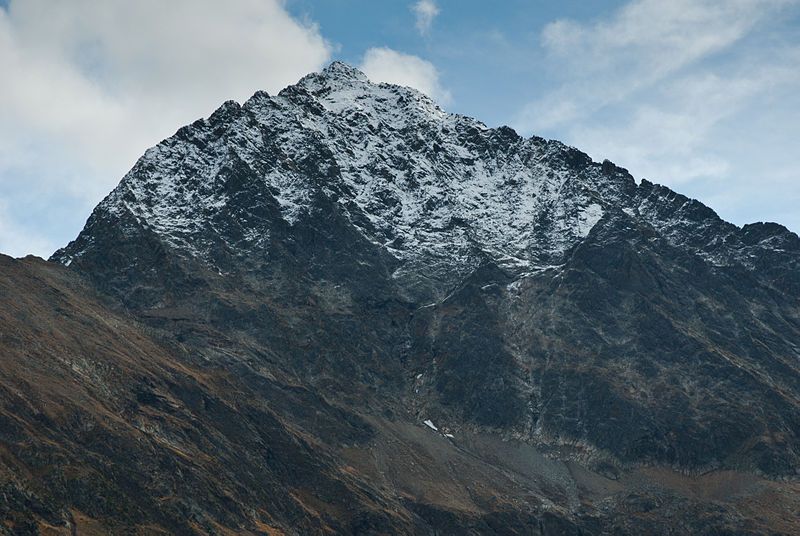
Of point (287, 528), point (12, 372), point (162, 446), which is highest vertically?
point (12, 372)

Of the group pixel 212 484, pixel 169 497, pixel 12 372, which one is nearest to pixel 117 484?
pixel 169 497

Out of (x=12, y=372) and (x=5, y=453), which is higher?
(x=12, y=372)

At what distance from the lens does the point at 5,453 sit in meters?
169

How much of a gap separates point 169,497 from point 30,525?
3279 cm

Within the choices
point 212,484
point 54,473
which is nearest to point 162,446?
point 212,484

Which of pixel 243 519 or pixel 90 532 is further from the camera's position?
pixel 243 519

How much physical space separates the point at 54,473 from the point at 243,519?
130 ft

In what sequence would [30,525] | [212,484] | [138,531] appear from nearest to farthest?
[30,525]
[138,531]
[212,484]

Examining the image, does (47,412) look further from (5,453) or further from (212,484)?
(212,484)

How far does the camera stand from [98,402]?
199375 millimetres

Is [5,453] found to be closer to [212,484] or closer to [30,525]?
[30,525]

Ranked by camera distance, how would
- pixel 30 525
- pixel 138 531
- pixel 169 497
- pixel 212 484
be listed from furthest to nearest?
pixel 212 484 < pixel 169 497 < pixel 138 531 < pixel 30 525

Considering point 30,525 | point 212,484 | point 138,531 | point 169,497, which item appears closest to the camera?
point 30,525

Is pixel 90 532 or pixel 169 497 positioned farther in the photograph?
pixel 169 497
